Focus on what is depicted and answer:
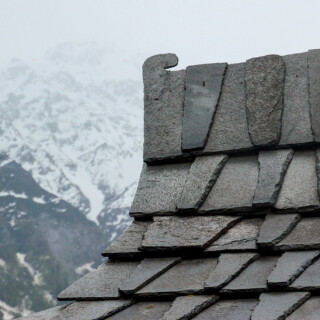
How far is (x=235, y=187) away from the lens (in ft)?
A: 13.3

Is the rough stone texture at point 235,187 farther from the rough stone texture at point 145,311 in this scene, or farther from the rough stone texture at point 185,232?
the rough stone texture at point 145,311

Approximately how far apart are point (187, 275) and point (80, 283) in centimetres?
62

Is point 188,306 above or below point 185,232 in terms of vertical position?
below

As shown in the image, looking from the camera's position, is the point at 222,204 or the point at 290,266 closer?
the point at 290,266

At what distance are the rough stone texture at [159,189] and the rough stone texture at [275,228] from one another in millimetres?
604

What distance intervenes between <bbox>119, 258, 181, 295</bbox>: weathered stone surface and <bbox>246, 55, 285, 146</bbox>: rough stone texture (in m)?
0.98

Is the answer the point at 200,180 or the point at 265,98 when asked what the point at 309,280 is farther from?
the point at 265,98

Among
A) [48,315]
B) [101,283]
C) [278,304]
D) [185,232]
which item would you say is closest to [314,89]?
[185,232]

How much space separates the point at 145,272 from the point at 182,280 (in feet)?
0.76

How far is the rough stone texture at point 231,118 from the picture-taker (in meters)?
4.29

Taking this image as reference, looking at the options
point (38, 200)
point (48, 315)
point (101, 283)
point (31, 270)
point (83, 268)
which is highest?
point (101, 283)

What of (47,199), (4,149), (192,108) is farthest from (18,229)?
(192,108)

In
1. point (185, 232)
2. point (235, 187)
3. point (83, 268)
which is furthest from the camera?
point (83, 268)

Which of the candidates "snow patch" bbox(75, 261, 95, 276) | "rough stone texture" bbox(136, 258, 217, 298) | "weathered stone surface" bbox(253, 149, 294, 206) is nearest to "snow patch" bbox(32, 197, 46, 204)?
"snow patch" bbox(75, 261, 95, 276)
